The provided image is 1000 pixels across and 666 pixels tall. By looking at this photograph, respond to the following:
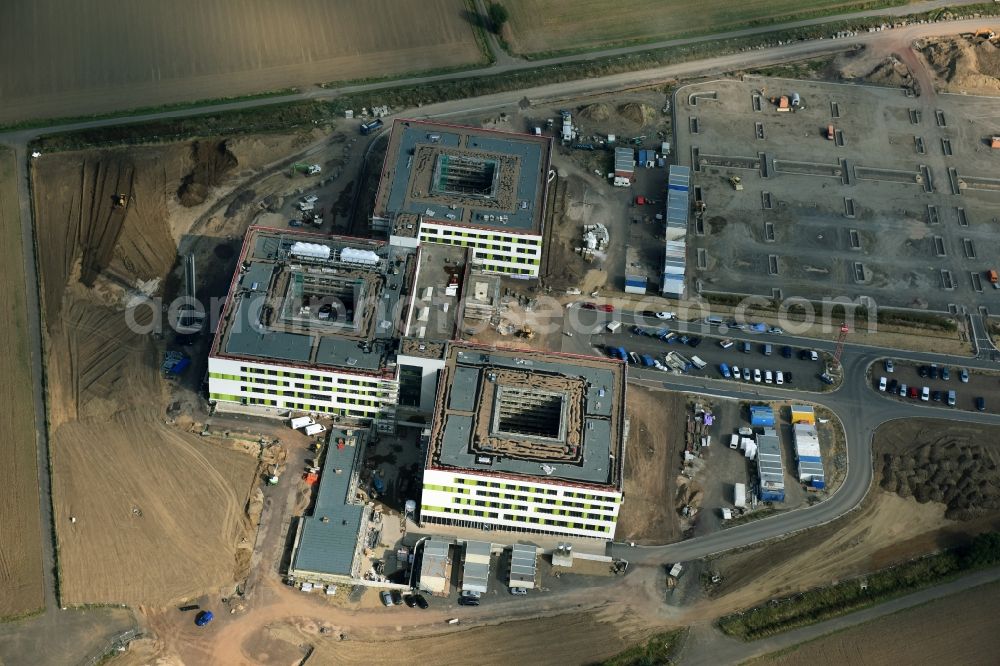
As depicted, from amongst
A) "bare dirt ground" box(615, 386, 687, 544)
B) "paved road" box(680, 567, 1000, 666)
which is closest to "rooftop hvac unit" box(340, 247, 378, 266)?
"bare dirt ground" box(615, 386, 687, 544)

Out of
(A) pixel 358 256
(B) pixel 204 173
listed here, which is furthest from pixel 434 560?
(B) pixel 204 173

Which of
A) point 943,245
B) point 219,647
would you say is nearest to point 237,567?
point 219,647

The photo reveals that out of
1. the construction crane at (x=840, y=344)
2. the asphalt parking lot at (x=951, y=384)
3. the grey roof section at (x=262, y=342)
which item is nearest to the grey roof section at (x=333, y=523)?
the grey roof section at (x=262, y=342)

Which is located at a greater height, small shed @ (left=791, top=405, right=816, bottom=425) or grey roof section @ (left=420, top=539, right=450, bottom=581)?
small shed @ (left=791, top=405, right=816, bottom=425)

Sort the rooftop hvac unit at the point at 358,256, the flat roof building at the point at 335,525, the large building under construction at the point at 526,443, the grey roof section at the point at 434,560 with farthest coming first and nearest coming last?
the rooftop hvac unit at the point at 358,256, the large building under construction at the point at 526,443, the flat roof building at the point at 335,525, the grey roof section at the point at 434,560

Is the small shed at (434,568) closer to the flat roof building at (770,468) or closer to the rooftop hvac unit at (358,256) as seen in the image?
the rooftop hvac unit at (358,256)

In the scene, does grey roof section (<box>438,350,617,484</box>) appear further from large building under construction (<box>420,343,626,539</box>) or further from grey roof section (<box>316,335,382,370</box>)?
grey roof section (<box>316,335,382,370</box>)

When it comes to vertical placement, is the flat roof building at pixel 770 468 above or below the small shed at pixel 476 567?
above

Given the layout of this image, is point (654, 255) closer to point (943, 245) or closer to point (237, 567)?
point (943, 245)
